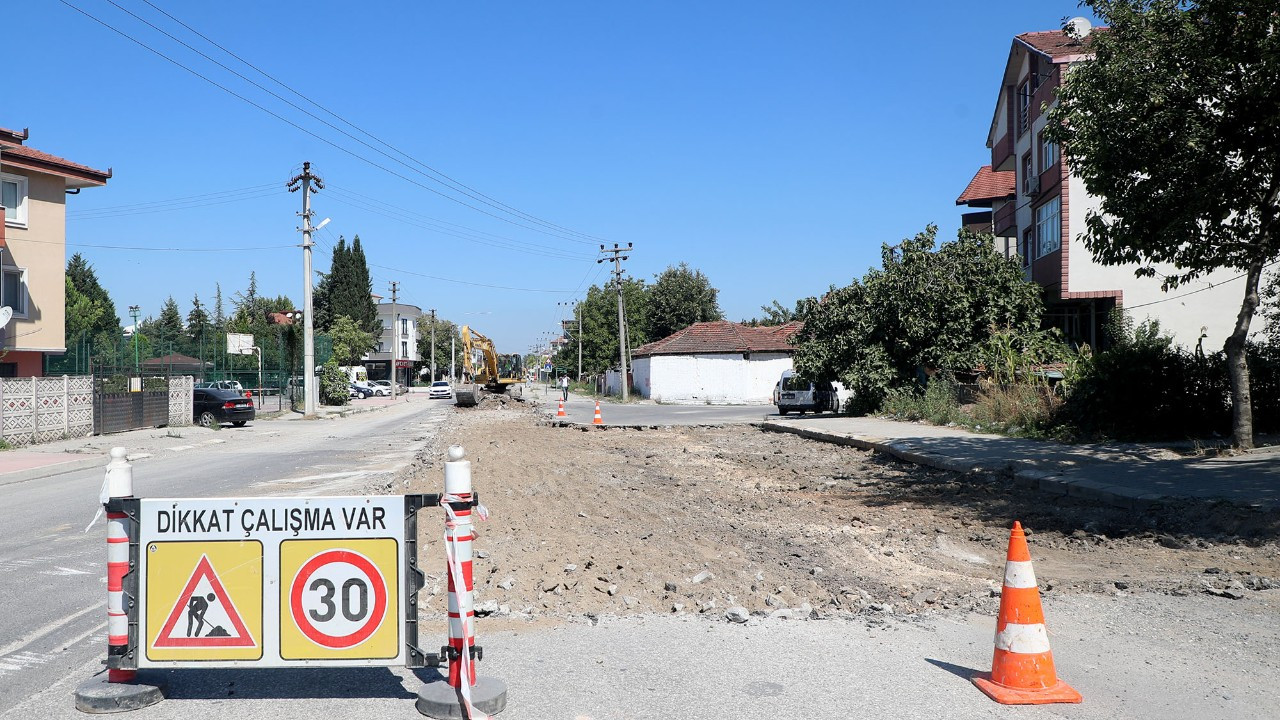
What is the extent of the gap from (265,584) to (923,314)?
26.4 meters

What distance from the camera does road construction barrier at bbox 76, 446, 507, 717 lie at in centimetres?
468

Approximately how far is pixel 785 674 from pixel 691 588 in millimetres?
1882

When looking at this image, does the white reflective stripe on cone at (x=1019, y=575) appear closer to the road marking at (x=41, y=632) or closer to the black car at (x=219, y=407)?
the road marking at (x=41, y=632)

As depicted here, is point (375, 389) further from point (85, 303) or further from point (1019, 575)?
point (1019, 575)

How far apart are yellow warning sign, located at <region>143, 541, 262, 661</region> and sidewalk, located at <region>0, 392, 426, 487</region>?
13496 millimetres

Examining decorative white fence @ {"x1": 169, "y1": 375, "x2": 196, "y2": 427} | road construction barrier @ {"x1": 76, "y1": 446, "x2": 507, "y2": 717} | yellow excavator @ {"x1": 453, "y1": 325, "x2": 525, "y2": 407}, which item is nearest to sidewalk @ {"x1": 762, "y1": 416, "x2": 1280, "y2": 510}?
road construction barrier @ {"x1": 76, "y1": 446, "x2": 507, "y2": 717}

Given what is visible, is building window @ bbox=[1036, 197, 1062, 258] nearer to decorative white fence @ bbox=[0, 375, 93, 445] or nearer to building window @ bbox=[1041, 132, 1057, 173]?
building window @ bbox=[1041, 132, 1057, 173]

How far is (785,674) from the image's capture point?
5.09 m

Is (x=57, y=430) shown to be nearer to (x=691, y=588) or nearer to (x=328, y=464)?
(x=328, y=464)

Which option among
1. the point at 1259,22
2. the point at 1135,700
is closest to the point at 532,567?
the point at 1135,700

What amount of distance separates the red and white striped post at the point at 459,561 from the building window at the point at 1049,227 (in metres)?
29.1

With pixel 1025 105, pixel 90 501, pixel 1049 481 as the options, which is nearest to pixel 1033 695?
pixel 1049 481

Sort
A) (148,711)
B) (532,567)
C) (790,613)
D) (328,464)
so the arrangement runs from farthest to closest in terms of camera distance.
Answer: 1. (328,464)
2. (532,567)
3. (790,613)
4. (148,711)

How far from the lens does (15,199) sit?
28.4m
